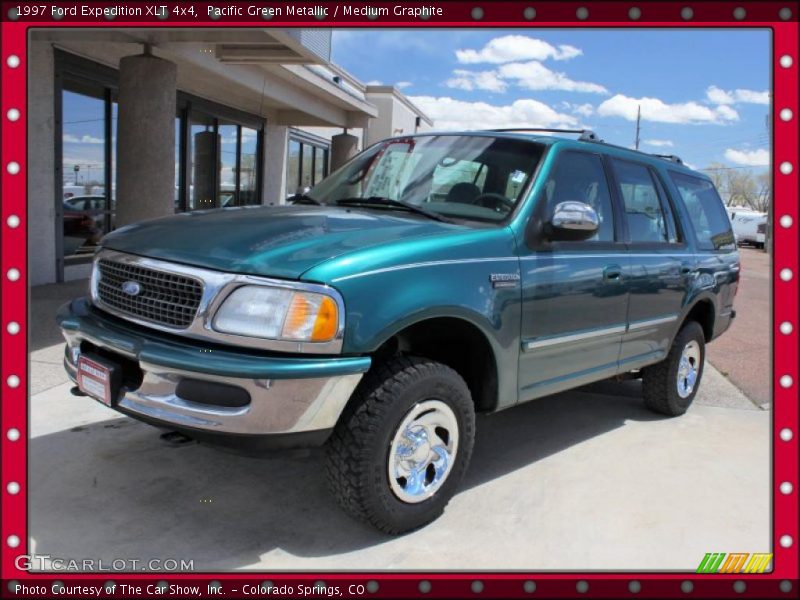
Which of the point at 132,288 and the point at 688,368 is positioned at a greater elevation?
the point at 132,288

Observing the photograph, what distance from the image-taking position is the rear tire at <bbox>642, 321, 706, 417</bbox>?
5180 mm

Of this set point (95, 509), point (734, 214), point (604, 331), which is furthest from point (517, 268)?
point (734, 214)

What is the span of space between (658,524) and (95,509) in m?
2.74

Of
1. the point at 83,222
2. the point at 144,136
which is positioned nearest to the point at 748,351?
the point at 144,136

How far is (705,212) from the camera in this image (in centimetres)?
561

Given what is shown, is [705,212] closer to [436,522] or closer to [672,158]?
[672,158]

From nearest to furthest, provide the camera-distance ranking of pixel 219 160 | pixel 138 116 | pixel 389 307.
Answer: pixel 389 307 < pixel 138 116 < pixel 219 160

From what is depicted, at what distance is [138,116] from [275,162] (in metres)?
9.04

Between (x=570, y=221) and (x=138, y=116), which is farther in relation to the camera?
(x=138, y=116)

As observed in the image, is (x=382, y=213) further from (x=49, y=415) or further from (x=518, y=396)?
(x=49, y=415)

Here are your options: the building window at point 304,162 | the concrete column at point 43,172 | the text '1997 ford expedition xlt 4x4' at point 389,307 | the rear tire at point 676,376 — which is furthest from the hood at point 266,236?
the building window at point 304,162

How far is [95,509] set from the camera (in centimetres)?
329

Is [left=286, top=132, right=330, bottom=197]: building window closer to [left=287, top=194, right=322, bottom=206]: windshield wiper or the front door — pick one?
[left=287, top=194, right=322, bottom=206]: windshield wiper

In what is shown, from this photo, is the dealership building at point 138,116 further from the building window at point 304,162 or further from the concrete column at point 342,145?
the concrete column at point 342,145
